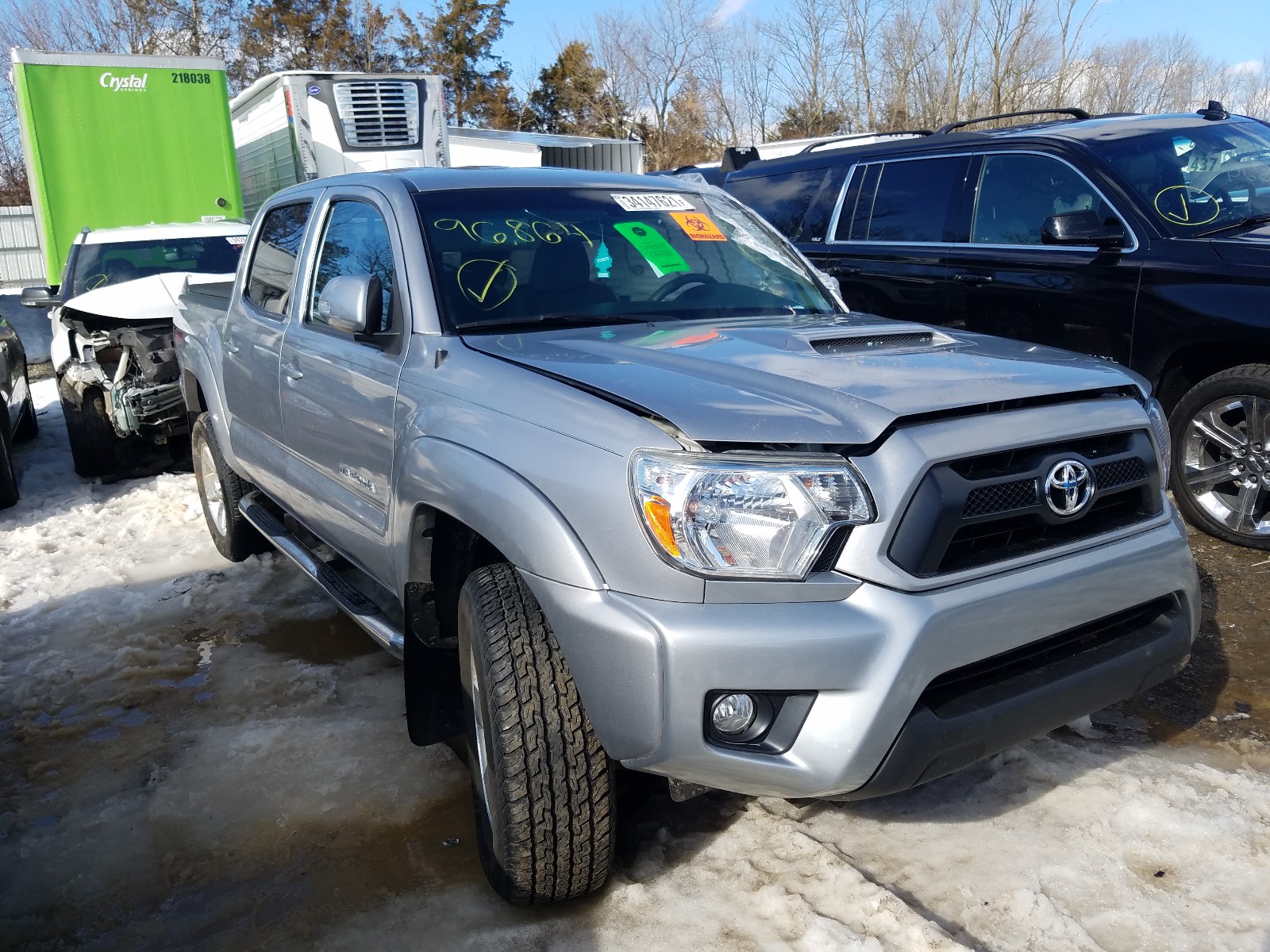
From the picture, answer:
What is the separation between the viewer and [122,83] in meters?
11.1

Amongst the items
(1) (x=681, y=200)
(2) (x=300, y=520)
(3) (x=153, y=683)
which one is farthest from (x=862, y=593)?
(3) (x=153, y=683)

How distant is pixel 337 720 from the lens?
363 cm

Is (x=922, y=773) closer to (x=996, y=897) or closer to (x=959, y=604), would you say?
(x=959, y=604)

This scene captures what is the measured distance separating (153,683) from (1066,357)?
3.46 metres

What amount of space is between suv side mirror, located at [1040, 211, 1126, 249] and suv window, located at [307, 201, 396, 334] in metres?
3.04

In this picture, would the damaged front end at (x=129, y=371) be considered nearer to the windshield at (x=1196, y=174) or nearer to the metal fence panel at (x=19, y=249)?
the windshield at (x=1196, y=174)

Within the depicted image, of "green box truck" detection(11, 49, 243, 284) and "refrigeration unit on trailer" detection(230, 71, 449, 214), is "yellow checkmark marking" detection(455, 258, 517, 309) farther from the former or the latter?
"refrigeration unit on trailer" detection(230, 71, 449, 214)

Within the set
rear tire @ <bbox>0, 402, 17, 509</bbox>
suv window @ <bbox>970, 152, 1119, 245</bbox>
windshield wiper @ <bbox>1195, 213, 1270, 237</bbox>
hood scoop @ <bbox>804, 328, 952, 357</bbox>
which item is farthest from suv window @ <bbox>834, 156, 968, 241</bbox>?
rear tire @ <bbox>0, 402, 17, 509</bbox>

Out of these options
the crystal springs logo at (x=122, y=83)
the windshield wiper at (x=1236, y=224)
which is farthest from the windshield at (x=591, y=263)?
the crystal springs logo at (x=122, y=83)

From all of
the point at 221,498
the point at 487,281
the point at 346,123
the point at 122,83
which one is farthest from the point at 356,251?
the point at 346,123

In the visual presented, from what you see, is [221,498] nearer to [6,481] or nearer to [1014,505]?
[6,481]

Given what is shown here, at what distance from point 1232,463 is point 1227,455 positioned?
2.5 inches

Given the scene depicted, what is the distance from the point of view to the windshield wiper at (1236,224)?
4.63 meters

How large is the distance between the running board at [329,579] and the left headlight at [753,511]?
1254 millimetres
